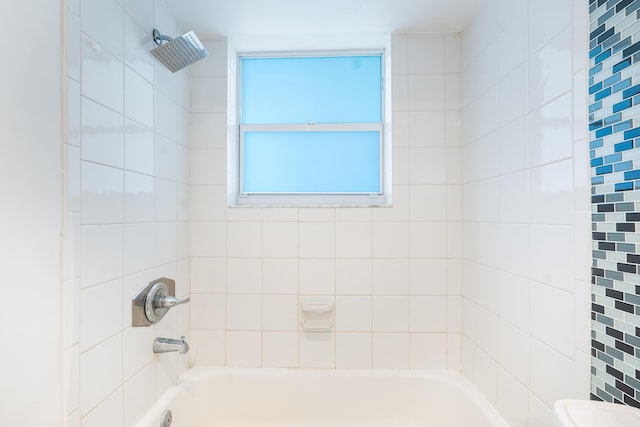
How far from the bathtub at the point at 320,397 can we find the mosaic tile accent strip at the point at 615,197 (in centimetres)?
93

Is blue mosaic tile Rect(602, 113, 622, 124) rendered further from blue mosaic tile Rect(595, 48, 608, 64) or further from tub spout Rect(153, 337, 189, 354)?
tub spout Rect(153, 337, 189, 354)

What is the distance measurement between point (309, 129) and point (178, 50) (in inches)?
31.2

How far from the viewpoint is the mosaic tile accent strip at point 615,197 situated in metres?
0.74

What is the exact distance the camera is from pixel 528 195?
114cm

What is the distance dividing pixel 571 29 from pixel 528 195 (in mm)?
507

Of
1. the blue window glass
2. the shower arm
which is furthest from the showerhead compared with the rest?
the blue window glass

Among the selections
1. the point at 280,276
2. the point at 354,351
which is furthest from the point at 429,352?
the point at 280,276

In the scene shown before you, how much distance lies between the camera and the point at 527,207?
45.2 inches

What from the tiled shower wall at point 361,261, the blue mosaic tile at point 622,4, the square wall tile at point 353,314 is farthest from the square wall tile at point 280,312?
the blue mosaic tile at point 622,4

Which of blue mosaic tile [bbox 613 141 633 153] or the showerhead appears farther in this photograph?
the showerhead

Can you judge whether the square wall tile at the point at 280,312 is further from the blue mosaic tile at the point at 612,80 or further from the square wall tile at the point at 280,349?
the blue mosaic tile at the point at 612,80

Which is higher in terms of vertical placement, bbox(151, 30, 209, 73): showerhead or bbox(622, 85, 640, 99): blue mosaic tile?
bbox(151, 30, 209, 73): showerhead

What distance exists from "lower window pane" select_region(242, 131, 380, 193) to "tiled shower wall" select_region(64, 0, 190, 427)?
0.51m

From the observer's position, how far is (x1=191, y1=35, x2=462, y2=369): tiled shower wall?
67.6 inches
